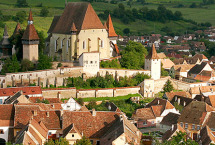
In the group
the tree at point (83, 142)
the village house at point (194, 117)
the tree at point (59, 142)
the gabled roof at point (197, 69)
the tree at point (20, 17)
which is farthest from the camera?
the tree at point (20, 17)

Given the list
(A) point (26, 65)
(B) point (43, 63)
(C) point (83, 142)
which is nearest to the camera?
(C) point (83, 142)

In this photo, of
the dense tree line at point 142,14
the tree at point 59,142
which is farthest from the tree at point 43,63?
the dense tree line at point 142,14

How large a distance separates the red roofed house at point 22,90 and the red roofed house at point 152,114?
1109 cm

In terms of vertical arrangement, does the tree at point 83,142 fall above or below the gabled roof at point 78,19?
below

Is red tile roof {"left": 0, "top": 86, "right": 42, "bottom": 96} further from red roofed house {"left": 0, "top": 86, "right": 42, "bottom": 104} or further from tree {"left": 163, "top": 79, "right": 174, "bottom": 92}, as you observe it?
tree {"left": 163, "top": 79, "right": 174, "bottom": 92}

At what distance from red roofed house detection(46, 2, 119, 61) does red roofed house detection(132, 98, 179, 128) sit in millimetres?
12857

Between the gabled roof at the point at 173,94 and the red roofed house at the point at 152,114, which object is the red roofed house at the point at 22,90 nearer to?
the red roofed house at the point at 152,114

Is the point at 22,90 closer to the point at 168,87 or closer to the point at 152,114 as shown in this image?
the point at 152,114

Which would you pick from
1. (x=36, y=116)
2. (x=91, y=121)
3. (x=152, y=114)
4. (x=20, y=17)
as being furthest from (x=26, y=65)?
(x=20, y=17)

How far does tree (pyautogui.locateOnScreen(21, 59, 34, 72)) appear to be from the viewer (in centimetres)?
6838

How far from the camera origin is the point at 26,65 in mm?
68438

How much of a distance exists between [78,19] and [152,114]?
690 inches

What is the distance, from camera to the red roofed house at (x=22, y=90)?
6265 centimetres

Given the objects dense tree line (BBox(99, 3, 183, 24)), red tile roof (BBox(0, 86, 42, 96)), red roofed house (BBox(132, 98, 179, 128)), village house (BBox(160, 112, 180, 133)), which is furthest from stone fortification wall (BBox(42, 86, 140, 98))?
dense tree line (BBox(99, 3, 183, 24))
